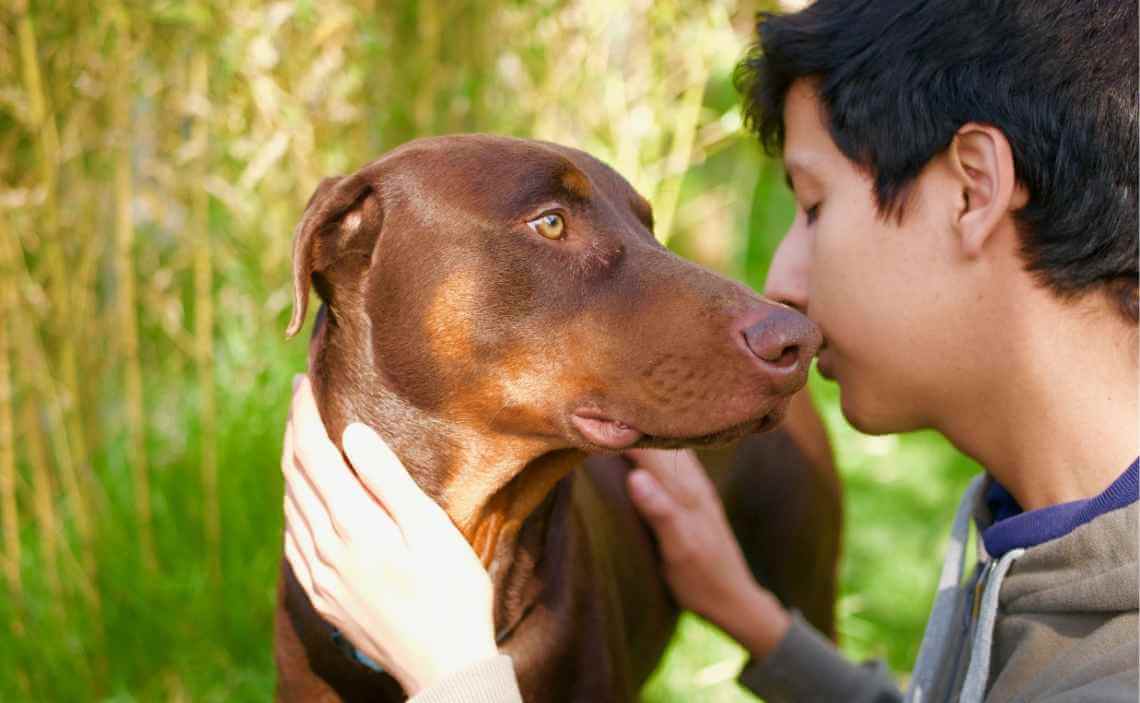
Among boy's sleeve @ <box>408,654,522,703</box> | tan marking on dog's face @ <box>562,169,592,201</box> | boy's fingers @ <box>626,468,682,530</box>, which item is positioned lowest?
boy's fingers @ <box>626,468,682,530</box>

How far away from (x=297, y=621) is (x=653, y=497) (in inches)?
39.8

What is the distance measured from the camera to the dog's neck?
94.0 inches

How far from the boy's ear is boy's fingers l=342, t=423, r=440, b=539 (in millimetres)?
1108

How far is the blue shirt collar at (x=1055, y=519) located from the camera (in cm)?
205

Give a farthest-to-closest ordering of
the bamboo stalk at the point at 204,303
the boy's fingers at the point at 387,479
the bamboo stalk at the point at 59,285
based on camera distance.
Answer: the bamboo stalk at the point at 204,303 < the bamboo stalk at the point at 59,285 < the boy's fingers at the point at 387,479

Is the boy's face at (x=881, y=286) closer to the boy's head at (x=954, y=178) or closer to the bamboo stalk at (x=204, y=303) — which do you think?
the boy's head at (x=954, y=178)

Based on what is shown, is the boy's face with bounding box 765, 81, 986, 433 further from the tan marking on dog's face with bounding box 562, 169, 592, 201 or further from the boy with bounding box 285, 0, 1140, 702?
the tan marking on dog's face with bounding box 562, 169, 592, 201

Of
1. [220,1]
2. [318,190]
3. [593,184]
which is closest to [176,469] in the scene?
[220,1]

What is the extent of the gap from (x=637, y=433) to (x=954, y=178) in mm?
769

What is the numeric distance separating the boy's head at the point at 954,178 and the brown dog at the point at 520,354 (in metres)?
0.36

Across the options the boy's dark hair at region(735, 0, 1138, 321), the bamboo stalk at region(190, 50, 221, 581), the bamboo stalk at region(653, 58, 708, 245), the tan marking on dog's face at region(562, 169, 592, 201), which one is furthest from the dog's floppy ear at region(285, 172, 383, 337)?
the bamboo stalk at region(653, 58, 708, 245)

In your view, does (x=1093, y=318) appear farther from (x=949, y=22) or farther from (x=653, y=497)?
(x=653, y=497)

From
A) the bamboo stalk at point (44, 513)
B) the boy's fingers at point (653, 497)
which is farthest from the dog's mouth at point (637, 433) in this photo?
the bamboo stalk at point (44, 513)

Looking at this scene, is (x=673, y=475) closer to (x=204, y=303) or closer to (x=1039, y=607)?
(x=1039, y=607)
